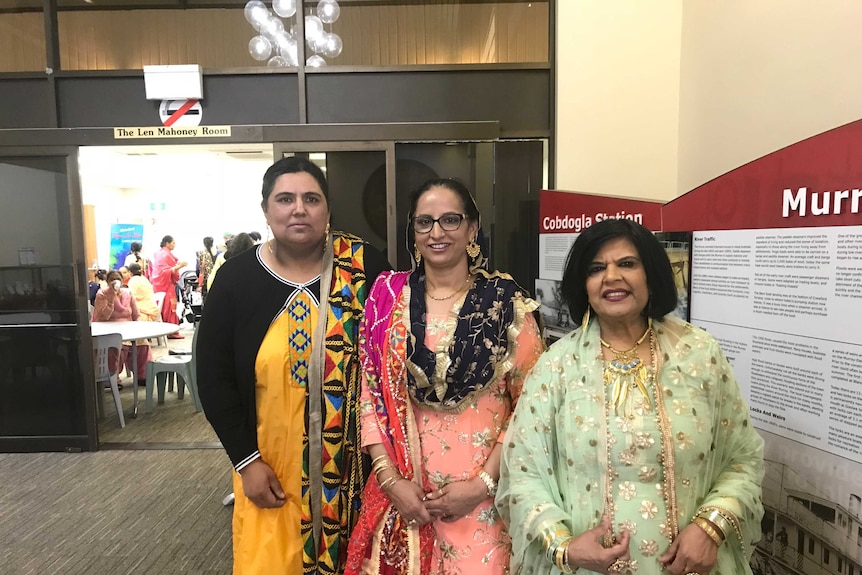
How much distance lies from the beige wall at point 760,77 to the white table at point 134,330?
4.25m

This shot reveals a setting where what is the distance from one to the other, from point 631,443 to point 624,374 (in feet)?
0.47

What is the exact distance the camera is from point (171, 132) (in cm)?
344

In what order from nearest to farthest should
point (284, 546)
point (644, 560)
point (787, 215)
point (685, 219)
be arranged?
point (644, 560), point (787, 215), point (284, 546), point (685, 219)

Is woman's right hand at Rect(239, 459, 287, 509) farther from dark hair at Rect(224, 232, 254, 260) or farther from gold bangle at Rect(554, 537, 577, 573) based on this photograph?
dark hair at Rect(224, 232, 254, 260)

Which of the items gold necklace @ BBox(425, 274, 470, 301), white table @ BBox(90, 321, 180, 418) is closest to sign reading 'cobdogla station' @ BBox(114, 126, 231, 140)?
white table @ BBox(90, 321, 180, 418)

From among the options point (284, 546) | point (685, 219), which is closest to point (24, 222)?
point (284, 546)

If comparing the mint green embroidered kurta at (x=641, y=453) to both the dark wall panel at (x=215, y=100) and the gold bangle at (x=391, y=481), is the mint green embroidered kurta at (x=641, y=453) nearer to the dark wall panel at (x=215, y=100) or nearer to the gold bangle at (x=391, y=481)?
the gold bangle at (x=391, y=481)

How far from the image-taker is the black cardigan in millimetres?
1529

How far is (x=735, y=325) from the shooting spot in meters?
1.60

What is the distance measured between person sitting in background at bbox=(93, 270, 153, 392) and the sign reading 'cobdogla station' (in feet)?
6.02

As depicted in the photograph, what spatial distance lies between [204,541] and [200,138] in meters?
2.41

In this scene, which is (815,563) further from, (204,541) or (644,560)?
(204,541)

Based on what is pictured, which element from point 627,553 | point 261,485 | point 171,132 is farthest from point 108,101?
point 627,553

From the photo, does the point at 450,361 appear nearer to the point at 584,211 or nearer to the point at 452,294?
the point at 452,294
